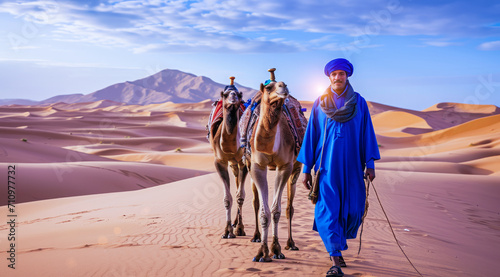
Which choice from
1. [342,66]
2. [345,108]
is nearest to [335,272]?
[345,108]

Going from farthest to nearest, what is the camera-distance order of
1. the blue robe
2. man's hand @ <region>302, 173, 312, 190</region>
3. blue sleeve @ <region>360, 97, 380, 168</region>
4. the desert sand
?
the desert sand < man's hand @ <region>302, 173, 312, 190</region> < blue sleeve @ <region>360, 97, 380, 168</region> < the blue robe

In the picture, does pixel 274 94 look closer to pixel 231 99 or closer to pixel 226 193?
pixel 231 99

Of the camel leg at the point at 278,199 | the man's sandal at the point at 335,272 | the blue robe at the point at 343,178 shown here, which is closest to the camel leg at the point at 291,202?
the camel leg at the point at 278,199

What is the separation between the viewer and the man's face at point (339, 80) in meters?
5.45

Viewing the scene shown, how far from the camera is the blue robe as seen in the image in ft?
17.2

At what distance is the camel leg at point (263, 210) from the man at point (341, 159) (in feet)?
2.26

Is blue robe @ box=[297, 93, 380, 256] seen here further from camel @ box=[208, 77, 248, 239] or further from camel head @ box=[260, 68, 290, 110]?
camel @ box=[208, 77, 248, 239]

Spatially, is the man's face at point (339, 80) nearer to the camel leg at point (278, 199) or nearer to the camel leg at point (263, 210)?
the camel leg at point (278, 199)

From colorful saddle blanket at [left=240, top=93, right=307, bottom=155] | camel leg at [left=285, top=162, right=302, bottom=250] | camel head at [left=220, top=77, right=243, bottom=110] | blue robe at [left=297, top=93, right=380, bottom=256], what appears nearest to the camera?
blue robe at [left=297, top=93, right=380, bottom=256]

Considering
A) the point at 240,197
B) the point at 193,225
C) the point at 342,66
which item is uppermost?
the point at 342,66

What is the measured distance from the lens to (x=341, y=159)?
17.6 ft

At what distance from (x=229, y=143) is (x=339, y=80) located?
91.4 inches

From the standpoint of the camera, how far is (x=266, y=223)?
5.93 metres

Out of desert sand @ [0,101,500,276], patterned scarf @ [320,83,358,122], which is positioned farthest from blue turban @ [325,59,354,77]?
desert sand @ [0,101,500,276]
